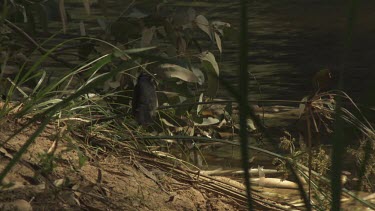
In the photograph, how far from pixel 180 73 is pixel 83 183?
0.74m

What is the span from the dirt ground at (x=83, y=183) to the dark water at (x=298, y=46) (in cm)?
112

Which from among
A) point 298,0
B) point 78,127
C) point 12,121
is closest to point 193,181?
point 78,127

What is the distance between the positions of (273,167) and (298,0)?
15.5 ft

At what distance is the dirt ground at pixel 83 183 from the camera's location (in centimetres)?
214

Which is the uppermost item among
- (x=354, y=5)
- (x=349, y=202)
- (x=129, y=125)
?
(x=354, y=5)

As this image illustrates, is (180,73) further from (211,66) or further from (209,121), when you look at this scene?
(209,121)

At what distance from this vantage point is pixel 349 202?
294 centimetres

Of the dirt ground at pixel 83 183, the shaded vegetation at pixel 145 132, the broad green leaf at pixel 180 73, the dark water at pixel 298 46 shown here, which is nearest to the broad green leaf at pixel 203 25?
the shaded vegetation at pixel 145 132

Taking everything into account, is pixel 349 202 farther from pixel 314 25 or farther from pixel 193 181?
pixel 314 25

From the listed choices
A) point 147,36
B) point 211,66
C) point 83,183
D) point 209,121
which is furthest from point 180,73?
point 83,183

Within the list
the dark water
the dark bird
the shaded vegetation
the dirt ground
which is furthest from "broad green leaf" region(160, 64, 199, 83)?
the dark water

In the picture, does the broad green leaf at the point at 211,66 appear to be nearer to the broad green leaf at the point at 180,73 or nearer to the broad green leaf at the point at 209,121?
the broad green leaf at the point at 180,73

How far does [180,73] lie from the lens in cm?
295

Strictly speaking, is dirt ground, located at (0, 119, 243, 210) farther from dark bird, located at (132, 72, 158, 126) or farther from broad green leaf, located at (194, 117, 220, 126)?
broad green leaf, located at (194, 117, 220, 126)
